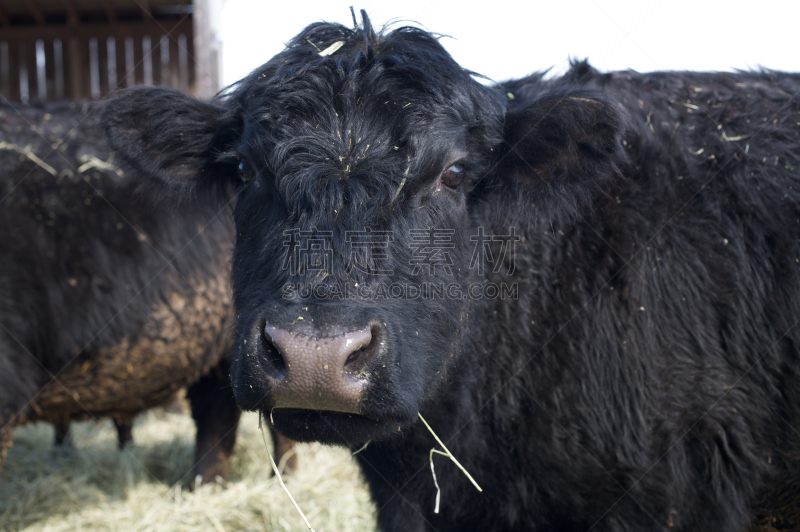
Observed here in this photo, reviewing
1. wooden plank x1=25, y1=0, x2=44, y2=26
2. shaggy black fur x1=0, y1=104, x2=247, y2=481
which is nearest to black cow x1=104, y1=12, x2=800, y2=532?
shaggy black fur x1=0, y1=104, x2=247, y2=481

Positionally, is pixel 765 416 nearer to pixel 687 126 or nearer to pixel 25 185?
pixel 687 126

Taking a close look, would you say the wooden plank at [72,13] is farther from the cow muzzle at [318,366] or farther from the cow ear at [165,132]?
the cow muzzle at [318,366]

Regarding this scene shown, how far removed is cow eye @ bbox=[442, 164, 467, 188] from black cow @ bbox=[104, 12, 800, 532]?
0.05ft

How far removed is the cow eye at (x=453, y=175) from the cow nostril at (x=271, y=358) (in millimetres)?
1127

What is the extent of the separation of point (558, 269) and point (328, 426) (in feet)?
4.90

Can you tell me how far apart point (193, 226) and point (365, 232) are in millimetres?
3042

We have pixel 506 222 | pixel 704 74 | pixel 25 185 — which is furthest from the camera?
pixel 25 185

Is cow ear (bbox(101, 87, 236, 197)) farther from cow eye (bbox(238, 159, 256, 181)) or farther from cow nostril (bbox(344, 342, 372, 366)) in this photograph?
cow nostril (bbox(344, 342, 372, 366))

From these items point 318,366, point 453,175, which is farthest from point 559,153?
point 318,366

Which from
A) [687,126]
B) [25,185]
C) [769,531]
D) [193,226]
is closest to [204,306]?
[193,226]

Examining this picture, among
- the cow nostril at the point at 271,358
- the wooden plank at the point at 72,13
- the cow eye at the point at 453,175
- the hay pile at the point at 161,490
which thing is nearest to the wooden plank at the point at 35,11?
the wooden plank at the point at 72,13

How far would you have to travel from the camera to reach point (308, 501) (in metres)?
4.63

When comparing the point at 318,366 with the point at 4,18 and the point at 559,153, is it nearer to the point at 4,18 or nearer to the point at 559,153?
the point at 559,153

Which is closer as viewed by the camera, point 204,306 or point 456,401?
point 456,401
